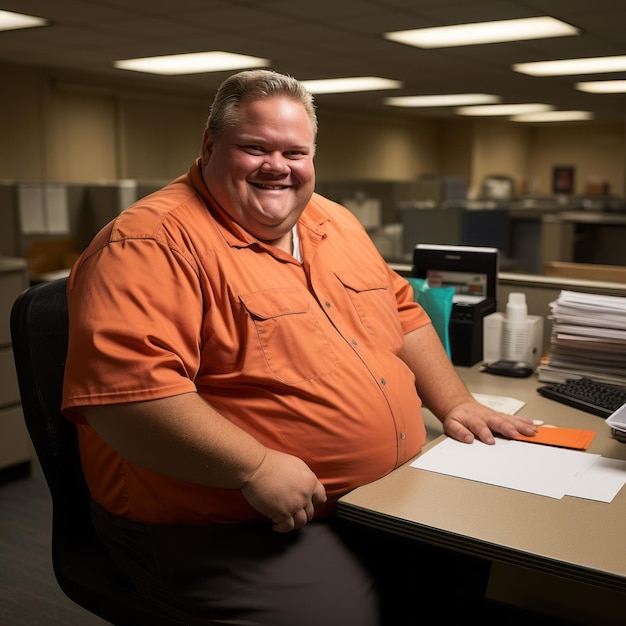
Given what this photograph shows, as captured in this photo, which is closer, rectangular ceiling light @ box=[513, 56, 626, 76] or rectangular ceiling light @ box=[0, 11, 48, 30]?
rectangular ceiling light @ box=[0, 11, 48, 30]

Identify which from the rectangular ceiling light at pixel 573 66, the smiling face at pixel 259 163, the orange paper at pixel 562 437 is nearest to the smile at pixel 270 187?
→ the smiling face at pixel 259 163

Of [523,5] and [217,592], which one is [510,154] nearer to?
[523,5]

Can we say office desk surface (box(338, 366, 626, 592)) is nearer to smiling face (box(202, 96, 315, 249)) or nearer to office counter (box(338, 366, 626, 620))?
office counter (box(338, 366, 626, 620))

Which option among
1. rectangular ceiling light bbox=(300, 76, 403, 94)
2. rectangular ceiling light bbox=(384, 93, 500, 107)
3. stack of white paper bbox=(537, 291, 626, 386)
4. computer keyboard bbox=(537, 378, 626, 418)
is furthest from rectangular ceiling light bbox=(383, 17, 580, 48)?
computer keyboard bbox=(537, 378, 626, 418)

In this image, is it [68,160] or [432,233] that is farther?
[68,160]

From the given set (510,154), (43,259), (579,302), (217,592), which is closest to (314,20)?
(43,259)

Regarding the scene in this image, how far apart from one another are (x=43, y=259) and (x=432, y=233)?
8.45 feet

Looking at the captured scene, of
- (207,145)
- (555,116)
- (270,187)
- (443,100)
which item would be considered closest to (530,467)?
(270,187)

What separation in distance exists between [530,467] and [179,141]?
8168 millimetres

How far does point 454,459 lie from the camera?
4.51 feet

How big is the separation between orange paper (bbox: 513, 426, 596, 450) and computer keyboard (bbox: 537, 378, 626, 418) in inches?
5.0

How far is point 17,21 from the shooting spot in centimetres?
525

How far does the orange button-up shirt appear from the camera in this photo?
116cm

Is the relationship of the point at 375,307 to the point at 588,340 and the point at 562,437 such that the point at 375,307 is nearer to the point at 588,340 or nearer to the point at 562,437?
the point at 562,437
